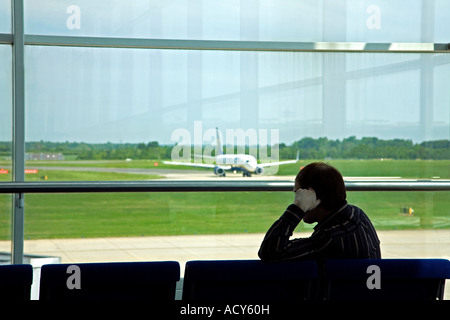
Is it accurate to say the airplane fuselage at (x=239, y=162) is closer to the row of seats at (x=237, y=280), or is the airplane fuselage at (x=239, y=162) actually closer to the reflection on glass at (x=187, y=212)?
the reflection on glass at (x=187, y=212)

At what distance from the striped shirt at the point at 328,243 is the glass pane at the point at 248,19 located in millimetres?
2781

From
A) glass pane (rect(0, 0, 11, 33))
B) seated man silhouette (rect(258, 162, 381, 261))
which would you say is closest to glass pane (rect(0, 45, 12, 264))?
glass pane (rect(0, 0, 11, 33))

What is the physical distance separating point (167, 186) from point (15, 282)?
87.9 inches

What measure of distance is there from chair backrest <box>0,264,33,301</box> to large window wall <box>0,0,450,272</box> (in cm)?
279

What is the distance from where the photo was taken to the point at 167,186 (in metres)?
4.02

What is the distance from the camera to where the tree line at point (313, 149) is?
471cm

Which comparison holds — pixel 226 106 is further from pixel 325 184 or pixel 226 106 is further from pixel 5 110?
pixel 325 184

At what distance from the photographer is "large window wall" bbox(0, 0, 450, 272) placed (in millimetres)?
4594

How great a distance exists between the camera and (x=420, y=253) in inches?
205

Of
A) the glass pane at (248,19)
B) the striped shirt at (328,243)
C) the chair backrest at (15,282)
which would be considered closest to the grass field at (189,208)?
the glass pane at (248,19)

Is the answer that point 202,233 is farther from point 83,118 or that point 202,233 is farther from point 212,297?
point 212,297

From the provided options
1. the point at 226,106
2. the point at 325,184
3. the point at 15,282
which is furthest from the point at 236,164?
the point at 15,282
